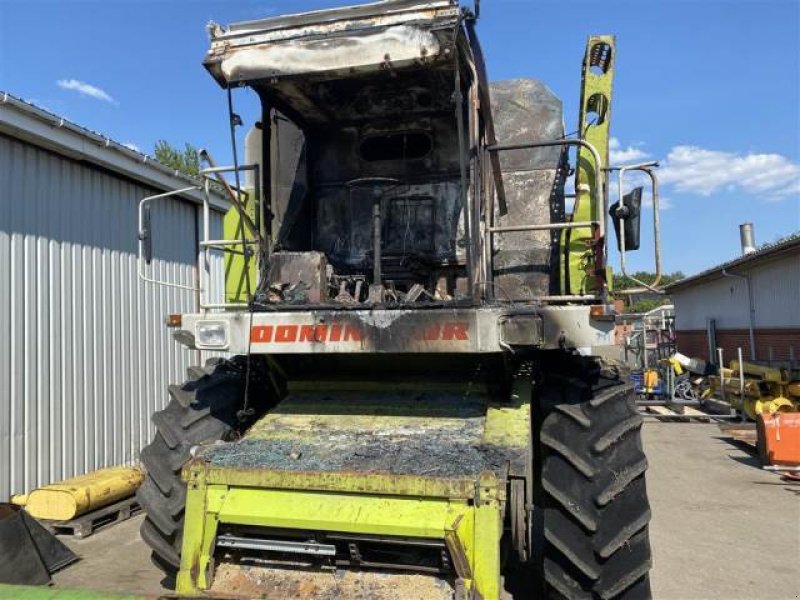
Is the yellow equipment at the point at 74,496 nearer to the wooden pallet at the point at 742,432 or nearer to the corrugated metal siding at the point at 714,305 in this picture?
the wooden pallet at the point at 742,432

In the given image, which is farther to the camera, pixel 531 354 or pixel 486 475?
pixel 531 354

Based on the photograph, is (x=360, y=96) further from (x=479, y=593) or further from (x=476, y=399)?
(x=479, y=593)

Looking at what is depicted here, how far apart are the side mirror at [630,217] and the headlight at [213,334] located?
2.46 meters

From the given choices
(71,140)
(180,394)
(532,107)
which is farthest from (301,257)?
(71,140)

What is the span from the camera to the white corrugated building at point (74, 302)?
21.6ft

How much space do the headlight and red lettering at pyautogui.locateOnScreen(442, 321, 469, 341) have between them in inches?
51.3

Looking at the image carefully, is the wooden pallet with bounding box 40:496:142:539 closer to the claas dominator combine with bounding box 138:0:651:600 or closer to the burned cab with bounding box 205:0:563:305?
the claas dominator combine with bounding box 138:0:651:600

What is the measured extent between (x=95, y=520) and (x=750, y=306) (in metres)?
17.8

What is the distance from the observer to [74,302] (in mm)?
7457

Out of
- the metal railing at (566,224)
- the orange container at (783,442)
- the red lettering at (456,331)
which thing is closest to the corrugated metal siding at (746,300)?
the orange container at (783,442)

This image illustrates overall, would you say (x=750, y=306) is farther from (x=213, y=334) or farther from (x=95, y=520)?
(x=213, y=334)

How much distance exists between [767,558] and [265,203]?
16.9 feet

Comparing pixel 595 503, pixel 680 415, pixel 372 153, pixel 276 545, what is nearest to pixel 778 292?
pixel 680 415

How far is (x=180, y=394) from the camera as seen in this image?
4.31 meters
